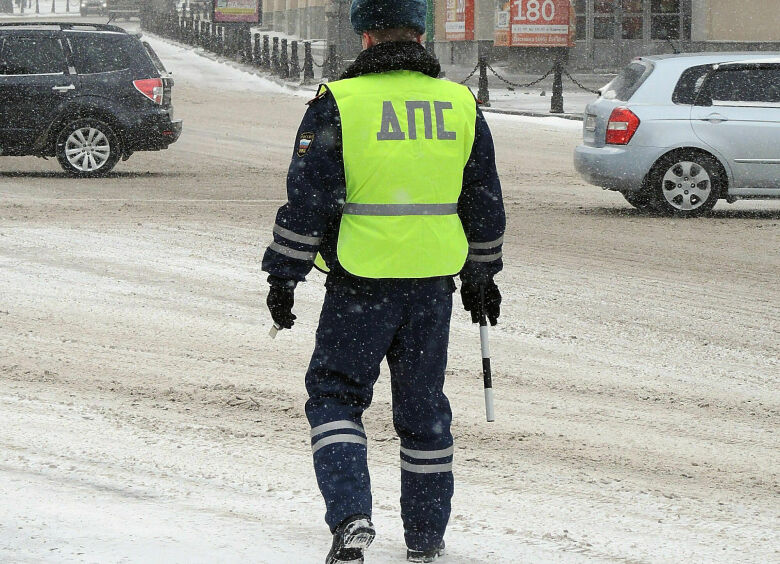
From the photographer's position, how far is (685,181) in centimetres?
1302

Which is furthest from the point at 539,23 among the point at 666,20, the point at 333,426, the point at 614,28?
the point at 333,426

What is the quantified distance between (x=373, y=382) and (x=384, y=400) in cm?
238

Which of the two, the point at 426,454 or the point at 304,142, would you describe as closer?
the point at 304,142

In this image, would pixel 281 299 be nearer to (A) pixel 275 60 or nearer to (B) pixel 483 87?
(B) pixel 483 87

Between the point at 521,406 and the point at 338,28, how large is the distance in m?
34.4

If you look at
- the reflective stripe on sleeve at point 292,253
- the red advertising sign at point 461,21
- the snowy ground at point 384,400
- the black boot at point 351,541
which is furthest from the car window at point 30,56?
the red advertising sign at point 461,21

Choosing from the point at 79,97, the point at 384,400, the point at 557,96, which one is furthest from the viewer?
the point at 557,96

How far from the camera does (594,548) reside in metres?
4.35

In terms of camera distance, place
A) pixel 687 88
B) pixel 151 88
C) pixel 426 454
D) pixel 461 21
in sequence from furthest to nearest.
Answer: pixel 461 21 < pixel 151 88 < pixel 687 88 < pixel 426 454

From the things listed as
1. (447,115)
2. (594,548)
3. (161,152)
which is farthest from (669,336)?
(161,152)

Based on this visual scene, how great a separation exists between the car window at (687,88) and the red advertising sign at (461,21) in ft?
88.1

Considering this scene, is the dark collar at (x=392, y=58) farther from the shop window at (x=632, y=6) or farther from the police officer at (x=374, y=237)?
the shop window at (x=632, y=6)

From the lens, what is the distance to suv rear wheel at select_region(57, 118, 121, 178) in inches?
635

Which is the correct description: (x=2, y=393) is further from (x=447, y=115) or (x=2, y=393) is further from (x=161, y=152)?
(x=161, y=152)
